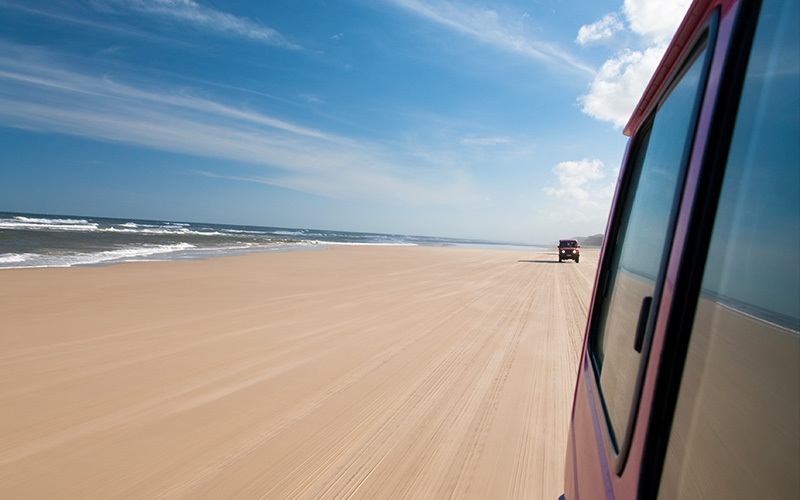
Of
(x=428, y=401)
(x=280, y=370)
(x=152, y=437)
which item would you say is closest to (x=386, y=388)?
(x=428, y=401)

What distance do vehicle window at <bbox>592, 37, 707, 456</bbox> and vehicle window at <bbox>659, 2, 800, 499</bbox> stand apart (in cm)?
18

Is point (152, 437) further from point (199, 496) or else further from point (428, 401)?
point (428, 401)

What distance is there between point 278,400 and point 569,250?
26920 mm

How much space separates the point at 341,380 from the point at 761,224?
411 cm

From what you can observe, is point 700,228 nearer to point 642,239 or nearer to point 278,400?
point 642,239

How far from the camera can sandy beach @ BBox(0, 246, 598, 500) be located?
2666 mm

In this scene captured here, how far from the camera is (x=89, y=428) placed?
3217 millimetres

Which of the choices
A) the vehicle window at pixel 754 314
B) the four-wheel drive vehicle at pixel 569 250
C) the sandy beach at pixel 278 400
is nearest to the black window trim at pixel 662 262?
the vehicle window at pixel 754 314

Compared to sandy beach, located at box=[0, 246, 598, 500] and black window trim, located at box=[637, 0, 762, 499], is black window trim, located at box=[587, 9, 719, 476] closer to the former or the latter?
black window trim, located at box=[637, 0, 762, 499]

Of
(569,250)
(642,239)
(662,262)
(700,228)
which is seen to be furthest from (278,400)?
(569,250)

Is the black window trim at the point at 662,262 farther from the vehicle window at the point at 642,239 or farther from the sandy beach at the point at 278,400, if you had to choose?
the sandy beach at the point at 278,400

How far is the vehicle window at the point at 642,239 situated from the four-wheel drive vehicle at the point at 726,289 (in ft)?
0.05

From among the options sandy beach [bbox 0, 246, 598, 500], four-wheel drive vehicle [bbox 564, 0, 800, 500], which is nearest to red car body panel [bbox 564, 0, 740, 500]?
four-wheel drive vehicle [bbox 564, 0, 800, 500]

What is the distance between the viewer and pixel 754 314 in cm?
64
